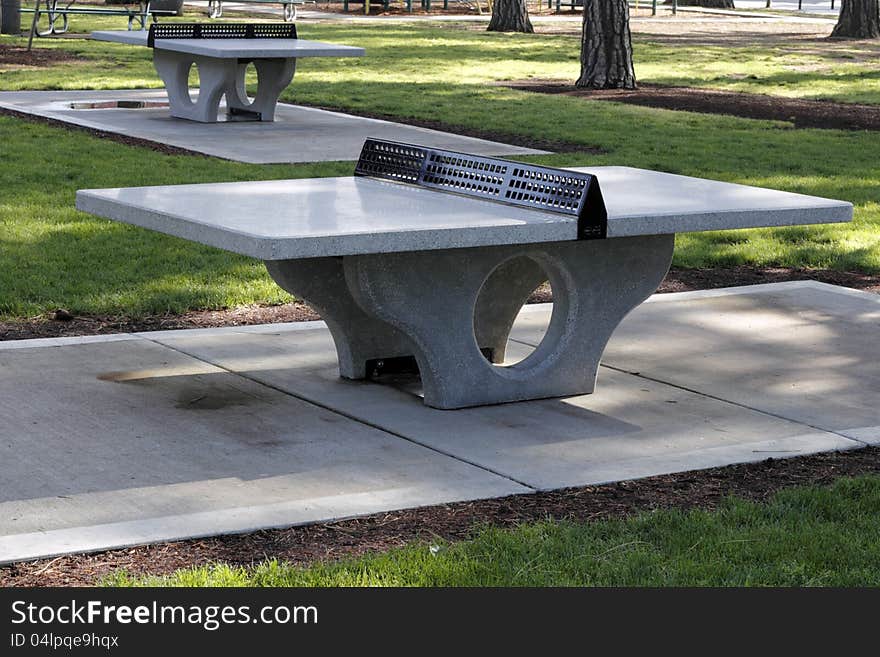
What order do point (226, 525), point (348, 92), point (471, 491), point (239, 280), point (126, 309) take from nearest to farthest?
point (226, 525) → point (471, 491) → point (126, 309) → point (239, 280) → point (348, 92)

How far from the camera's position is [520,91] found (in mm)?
22234

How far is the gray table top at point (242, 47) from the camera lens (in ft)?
53.2

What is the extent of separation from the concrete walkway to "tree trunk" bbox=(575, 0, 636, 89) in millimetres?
14855

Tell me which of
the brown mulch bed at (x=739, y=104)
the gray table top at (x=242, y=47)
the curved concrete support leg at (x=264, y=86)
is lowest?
the brown mulch bed at (x=739, y=104)

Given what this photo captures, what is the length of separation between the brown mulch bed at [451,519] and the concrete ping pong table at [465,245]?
3.47 ft

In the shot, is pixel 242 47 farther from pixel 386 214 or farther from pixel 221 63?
pixel 386 214

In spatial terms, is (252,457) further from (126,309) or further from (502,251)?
(126,309)

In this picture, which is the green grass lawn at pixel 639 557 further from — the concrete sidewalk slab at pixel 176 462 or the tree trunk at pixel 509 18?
the tree trunk at pixel 509 18

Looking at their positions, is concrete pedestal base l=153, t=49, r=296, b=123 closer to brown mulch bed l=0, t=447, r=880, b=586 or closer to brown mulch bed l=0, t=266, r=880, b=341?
Result: brown mulch bed l=0, t=266, r=880, b=341

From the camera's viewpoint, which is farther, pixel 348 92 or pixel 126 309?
pixel 348 92

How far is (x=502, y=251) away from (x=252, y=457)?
55.7 inches

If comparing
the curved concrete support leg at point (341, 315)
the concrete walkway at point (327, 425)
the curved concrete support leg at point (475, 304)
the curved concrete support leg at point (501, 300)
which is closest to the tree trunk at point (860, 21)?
the concrete walkway at point (327, 425)

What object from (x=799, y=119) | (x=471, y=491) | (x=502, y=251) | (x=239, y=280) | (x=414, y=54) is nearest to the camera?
(x=471, y=491)

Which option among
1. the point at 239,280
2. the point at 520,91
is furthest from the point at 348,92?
the point at 239,280
